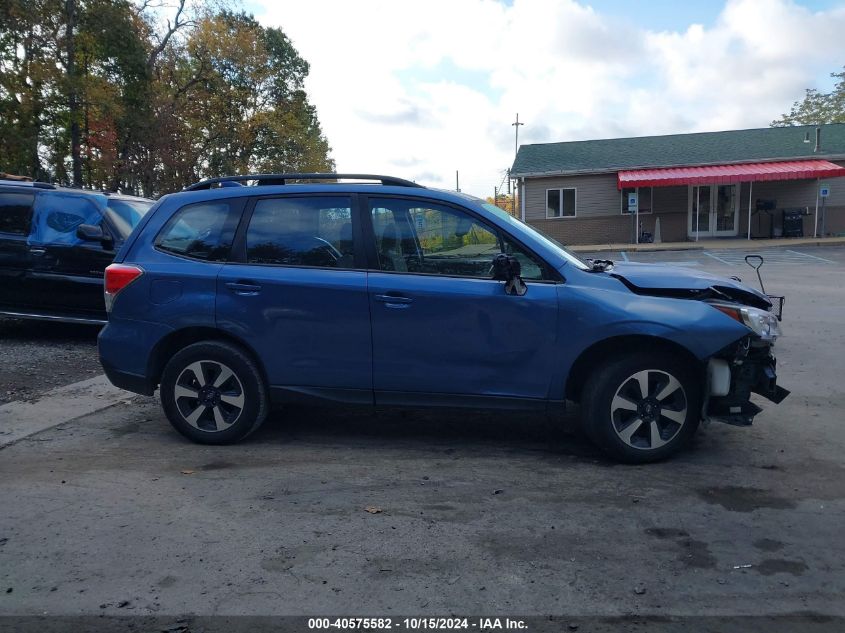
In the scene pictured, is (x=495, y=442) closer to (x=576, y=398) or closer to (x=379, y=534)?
→ (x=576, y=398)

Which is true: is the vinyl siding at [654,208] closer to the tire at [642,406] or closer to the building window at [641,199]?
the building window at [641,199]

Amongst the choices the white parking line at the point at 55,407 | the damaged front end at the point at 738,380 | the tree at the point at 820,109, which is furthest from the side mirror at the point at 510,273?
the tree at the point at 820,109

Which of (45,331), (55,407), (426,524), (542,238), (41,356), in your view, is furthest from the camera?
(45,331)

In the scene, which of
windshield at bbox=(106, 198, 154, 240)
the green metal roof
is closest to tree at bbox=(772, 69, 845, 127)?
the green metal roof

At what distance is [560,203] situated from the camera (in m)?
31.1

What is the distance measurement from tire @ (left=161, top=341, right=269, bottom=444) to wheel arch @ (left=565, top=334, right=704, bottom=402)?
2.18 meters

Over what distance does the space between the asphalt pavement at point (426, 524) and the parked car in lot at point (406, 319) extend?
40cm

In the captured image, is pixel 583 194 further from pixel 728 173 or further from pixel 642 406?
pixel 642 406

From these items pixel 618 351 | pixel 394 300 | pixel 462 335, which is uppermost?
pixel 394 300

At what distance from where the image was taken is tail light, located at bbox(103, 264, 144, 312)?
5211mm

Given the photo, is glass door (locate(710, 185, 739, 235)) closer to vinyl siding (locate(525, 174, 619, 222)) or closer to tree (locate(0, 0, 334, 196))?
vinyl siding (locate(525, 174, 619, 222))

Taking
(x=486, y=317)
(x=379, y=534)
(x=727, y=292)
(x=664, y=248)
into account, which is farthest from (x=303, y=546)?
(x=664, y=248)

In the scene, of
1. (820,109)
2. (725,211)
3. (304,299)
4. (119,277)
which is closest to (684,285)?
(304,299)

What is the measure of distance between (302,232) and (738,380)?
10.2 ft
